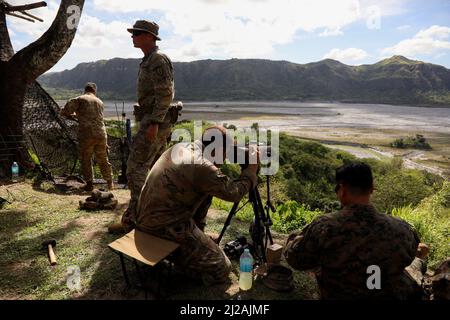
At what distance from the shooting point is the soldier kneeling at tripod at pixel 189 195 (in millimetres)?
3678

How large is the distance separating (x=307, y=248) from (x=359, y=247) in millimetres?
428

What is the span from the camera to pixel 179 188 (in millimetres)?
3682

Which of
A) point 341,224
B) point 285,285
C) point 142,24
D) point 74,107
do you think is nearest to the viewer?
point 341,224

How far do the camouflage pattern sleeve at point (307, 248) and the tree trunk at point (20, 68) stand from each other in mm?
7475

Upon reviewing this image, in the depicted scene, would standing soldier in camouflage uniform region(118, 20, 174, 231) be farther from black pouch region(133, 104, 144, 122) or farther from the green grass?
the green grass

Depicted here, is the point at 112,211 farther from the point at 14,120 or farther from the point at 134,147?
the point at 14,120

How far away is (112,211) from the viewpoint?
657cm

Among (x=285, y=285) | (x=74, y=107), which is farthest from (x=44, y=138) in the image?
(x=285, y=285)

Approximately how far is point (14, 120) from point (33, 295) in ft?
20.3

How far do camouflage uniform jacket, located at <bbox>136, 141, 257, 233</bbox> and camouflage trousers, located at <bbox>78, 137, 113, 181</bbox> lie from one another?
4.64 m

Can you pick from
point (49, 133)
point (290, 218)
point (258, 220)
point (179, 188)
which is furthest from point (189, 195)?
point (49, 133)

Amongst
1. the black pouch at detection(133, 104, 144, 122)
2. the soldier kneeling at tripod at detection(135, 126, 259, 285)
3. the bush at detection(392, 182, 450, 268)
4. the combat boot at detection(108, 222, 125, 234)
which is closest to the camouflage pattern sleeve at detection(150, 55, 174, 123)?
the black pouch at detection(133, 104, 144, 122)

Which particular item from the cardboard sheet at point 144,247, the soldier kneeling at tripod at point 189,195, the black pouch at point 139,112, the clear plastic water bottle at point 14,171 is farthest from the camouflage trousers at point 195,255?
the clear plastic water bottle at point 14,171

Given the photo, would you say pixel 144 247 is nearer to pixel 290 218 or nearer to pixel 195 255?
pixel 195 255
